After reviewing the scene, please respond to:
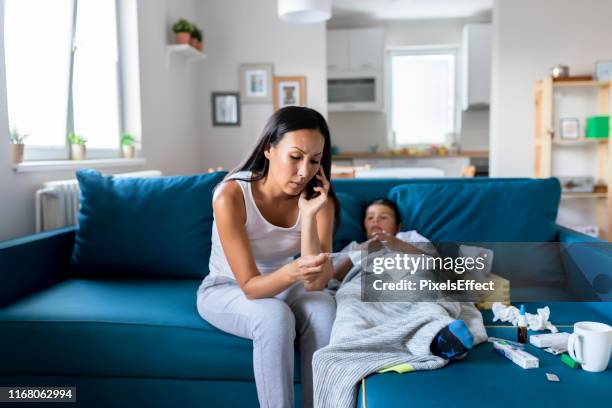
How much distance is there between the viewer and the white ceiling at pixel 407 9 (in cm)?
626

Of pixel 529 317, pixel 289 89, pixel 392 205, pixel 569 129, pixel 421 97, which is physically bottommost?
pixel 529 317

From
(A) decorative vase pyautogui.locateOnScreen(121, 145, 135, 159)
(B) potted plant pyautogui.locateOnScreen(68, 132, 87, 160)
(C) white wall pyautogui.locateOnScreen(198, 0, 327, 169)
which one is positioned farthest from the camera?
(C) white wall pyautogui.locateOnScreen(198, 0, 327, 169)

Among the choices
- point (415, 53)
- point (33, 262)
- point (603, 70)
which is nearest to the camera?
point (33, 262)

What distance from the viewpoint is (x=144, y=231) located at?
2094mm

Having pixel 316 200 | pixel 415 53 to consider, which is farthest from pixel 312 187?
pixel 415 53

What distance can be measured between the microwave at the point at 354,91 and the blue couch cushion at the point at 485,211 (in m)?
4.94

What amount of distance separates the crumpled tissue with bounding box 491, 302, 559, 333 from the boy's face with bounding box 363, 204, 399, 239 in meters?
0.55

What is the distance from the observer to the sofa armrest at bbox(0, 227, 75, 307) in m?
1.84

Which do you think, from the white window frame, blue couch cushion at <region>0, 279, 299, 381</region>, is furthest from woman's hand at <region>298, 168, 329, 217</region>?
the white window frame

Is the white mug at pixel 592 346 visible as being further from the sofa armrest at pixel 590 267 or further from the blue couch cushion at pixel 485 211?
the blue couch cushion at pixel 485 211

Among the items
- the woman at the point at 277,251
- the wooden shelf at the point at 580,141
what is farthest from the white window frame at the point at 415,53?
the woman at the point at 277,251

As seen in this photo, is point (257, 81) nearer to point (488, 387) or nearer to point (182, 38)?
point (182, 38)

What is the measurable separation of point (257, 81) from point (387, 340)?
4376 mm

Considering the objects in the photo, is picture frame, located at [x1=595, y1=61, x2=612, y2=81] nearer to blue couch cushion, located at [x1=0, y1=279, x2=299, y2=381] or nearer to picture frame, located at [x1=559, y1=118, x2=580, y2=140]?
picture frame, located at [x1=559, y1=118, x2=580, y2=140]
